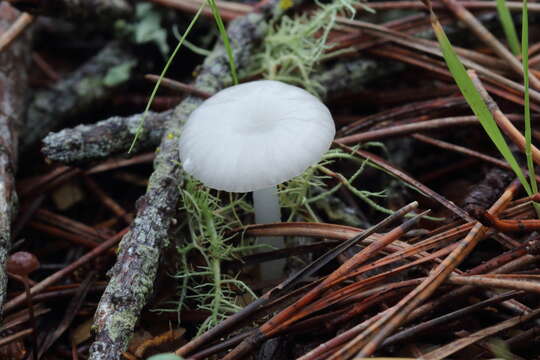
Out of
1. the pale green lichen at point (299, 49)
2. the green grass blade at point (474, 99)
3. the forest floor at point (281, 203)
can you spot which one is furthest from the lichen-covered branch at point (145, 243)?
the green grass blade at point (474, 99)

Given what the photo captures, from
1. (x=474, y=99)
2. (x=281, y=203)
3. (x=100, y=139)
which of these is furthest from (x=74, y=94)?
(x=474, y=99)

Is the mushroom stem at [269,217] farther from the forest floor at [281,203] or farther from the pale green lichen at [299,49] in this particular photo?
the pale green lichen at [299,49]

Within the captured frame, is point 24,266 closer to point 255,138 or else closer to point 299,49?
point 255,138

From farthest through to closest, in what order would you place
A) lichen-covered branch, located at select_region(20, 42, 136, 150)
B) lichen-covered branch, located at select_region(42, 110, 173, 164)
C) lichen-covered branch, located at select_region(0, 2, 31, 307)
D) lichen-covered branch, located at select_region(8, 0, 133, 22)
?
1. lichen-covered branch, located at select_region(20, 42, 136, 150)
2. lichen-covered branch, located at select_region(8, 0, 133, 22)
3. lichen-covered branch, located at select_region(42, 110, 173, 164)
4. lichen-covered branch, located at select_region(0, 2, 31, 307)

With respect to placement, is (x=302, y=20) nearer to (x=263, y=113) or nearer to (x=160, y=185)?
(x=263, y=113)

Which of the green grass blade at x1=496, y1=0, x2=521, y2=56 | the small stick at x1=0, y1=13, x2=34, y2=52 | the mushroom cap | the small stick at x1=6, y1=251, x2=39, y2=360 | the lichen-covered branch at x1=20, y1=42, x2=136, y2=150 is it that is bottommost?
the small stick at x1=6, y1=251, x2=39, y2=360

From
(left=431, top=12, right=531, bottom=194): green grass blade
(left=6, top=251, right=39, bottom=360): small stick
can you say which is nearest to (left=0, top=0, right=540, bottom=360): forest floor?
(left=6, top=251, right=39, bottom=360): small stick

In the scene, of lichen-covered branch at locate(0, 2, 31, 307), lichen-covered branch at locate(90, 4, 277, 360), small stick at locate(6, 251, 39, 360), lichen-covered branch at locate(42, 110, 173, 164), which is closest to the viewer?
lichen-covered branch at locate(90, 4, 277, 360)

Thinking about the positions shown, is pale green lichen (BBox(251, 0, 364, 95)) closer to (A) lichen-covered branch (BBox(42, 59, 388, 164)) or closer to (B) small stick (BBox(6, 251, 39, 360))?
(A) lichen-covered branch (BBox(42, 59, 388, 164))
